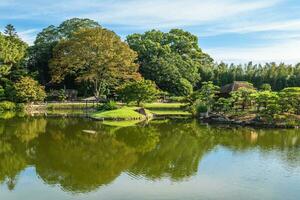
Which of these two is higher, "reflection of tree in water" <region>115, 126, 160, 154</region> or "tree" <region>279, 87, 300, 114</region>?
"tree" <region>279, 87, 300, 114</region>

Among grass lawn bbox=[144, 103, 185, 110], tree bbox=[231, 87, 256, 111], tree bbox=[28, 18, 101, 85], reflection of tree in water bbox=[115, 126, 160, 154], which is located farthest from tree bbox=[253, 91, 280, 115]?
tree bbox=[28, 18, 101, 85]

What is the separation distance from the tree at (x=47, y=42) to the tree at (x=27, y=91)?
375 inches

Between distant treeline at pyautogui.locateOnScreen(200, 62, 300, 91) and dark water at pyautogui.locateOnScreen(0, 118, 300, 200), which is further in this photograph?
distant treeline at pyautogui.locateOnScreen(200, 62, 300, 91)

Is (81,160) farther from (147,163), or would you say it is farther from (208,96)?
(208,96)

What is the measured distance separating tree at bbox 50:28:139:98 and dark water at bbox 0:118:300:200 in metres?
19.4

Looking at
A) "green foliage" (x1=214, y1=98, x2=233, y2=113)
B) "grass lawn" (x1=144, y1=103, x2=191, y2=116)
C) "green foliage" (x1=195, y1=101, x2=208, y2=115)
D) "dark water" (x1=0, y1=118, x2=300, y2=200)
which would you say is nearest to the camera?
"dark water" (x1=0, y1=118, x2=300, y2=200)

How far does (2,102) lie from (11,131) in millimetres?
19633

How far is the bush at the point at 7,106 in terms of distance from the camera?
5028 cm

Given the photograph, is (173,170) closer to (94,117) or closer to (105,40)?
(94,117)

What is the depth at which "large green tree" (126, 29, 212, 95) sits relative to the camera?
6038 centimetres

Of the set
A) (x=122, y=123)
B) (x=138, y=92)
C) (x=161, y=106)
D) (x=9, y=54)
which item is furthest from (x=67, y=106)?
(x=122, y=123)

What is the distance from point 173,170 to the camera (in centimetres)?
2038

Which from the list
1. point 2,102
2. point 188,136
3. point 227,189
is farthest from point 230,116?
point 2,102

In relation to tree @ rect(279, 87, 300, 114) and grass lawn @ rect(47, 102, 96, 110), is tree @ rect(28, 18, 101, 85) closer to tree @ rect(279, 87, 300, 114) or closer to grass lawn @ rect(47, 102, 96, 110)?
grass lawn @ rect(47, 102, 96, 110)
